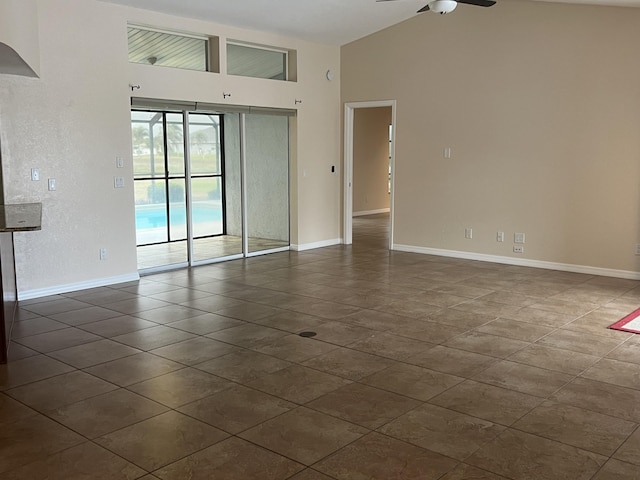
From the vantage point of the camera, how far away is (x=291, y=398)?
3479 millimetres

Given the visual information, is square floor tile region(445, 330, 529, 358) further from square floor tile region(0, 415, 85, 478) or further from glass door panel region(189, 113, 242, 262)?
glass door panel region(189, 113, 242, 262)

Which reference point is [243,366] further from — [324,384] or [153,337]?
[153,337]

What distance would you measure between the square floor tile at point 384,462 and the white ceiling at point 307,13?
545cm

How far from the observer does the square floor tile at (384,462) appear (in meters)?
2.64

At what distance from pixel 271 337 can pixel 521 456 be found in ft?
7.63

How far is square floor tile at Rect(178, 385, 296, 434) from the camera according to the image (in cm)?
316

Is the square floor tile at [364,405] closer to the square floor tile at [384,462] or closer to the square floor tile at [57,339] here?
the square floor tile at [384,462]

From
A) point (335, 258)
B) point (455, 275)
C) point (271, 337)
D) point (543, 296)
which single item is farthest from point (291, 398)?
point (335, 258)

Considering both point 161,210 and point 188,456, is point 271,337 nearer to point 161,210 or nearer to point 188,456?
point 188,456

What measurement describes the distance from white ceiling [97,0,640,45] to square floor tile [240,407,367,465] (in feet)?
16.7

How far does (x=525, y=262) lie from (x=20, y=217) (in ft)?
19.7

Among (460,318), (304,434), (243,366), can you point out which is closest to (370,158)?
(460,318)

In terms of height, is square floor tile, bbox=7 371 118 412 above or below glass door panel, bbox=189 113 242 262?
below

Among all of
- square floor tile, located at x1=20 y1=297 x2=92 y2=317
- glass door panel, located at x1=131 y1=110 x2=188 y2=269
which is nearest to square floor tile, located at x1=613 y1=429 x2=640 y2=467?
square floor tile, located at x1=20 y1=297 x2=92 y2=317
